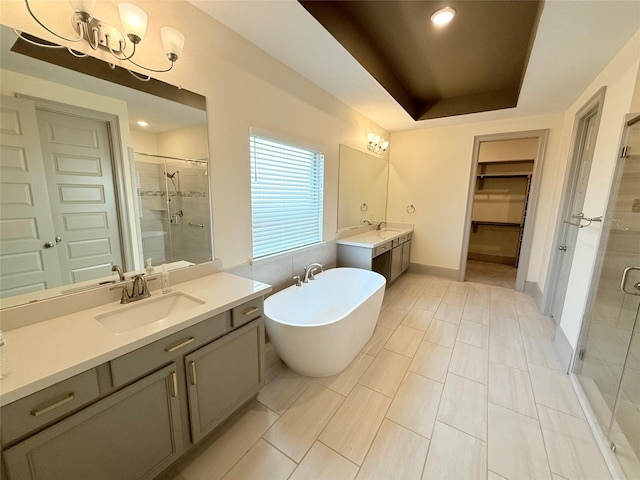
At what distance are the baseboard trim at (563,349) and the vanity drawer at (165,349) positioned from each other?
2.66 meters

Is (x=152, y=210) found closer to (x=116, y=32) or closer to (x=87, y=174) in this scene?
(x=87, y=174)

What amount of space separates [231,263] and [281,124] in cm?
132

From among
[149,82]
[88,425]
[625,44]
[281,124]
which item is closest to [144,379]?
[88,425]

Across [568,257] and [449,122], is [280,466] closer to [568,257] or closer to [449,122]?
[568,257]

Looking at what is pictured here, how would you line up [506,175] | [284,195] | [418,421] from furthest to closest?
[506,175] → [284,195] → [418,421]

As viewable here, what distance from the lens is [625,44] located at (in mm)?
1755

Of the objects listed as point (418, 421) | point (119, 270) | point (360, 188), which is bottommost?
point (418, 421)

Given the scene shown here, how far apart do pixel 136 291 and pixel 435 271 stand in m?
4.27

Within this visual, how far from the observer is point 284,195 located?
8.18 ft

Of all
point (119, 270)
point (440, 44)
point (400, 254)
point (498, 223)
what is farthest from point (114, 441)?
point (498, 223)

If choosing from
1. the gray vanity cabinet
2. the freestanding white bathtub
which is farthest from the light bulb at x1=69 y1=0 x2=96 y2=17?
the gray vanity cabinet

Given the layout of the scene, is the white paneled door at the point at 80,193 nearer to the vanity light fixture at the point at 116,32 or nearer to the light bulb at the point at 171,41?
the vanity light fixture at the point at 116,32

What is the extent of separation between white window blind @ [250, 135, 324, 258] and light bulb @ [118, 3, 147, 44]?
2.99 feet

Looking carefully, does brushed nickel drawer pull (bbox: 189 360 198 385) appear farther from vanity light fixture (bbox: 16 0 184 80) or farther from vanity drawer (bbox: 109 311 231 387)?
vanity light fixture (bbox: 16 0 184 80)
